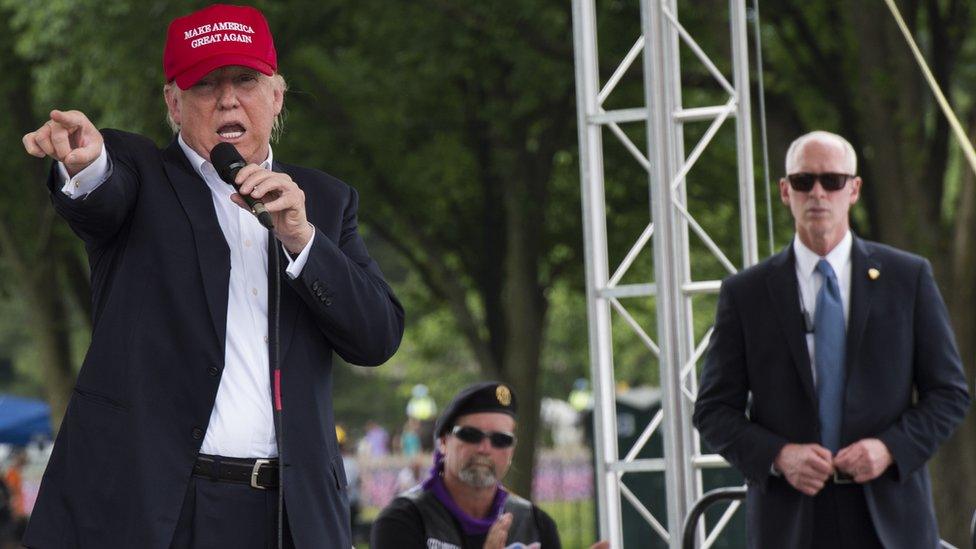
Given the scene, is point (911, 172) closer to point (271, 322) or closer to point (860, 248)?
point (860, 248)

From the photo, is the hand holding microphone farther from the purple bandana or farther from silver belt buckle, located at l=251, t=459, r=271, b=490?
the purple bandana

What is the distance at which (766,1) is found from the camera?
556 inches

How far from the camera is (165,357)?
112 inches

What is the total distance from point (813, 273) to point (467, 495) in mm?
1798

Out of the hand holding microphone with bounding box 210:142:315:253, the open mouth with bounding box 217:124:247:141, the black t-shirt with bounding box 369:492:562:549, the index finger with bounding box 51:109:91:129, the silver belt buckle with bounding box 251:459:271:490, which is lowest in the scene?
the black t-shirt with bounding box 369:492:562:549

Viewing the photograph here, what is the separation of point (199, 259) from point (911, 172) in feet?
32.0

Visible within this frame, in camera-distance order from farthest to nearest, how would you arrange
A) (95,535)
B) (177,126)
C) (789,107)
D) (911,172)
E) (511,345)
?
(511,345), (789,107), (911,172), (177,126), (95,535)

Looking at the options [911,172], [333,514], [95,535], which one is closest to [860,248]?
[333,514]

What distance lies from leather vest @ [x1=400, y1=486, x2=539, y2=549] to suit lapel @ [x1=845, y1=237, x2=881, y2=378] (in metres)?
1.71

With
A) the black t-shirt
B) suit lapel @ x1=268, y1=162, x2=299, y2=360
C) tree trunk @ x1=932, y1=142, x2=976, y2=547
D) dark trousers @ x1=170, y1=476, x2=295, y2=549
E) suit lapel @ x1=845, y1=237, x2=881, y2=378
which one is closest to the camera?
dark trousers @ x1=170, y1=476, x2=295, y2=549

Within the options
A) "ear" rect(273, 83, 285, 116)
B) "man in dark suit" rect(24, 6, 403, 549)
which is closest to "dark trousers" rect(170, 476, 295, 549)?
"man in dark suit" rect(24, 6, 403, 549)

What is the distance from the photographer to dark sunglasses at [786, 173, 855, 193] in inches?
184

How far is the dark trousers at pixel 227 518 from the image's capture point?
2.80 metres

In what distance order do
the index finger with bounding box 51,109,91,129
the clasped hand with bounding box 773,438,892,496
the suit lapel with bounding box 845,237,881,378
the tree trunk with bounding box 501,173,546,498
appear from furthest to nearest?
the tree trunk with bounding box 501,173,546,498 → the suit lapel with bounding box 845,237,881,378 → the clasped hand with bounding box 773,438,892,496 → the index finger with bounding box 51,109,91,129
